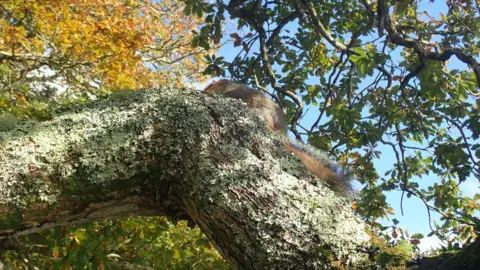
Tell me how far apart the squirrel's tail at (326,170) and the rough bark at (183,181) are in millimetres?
332

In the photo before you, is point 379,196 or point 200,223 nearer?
point 200,223

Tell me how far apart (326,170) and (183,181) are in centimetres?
78

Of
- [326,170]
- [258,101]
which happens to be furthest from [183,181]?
[258,101]

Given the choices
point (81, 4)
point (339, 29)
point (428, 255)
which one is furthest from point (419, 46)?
point (81, 4)

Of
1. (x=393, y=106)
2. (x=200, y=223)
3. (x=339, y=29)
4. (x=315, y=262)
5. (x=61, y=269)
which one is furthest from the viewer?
(x=339, y=29)

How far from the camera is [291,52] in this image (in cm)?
525

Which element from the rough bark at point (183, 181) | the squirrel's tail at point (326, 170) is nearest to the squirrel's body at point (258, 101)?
the squirrel's tail at point (326, 170)

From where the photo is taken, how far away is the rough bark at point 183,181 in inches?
59.9

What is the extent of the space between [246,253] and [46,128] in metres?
0.85

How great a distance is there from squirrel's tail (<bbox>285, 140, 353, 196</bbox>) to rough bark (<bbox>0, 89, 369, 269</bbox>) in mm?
332

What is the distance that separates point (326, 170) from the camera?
2.24 metres

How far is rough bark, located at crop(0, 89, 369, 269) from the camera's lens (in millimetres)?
1521

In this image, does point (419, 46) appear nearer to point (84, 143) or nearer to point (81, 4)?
point (84, 143)

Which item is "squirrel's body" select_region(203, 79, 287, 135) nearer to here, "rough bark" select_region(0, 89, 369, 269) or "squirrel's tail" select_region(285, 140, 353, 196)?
"squirrel's tail" select_region(285, 140, 353, 196)
